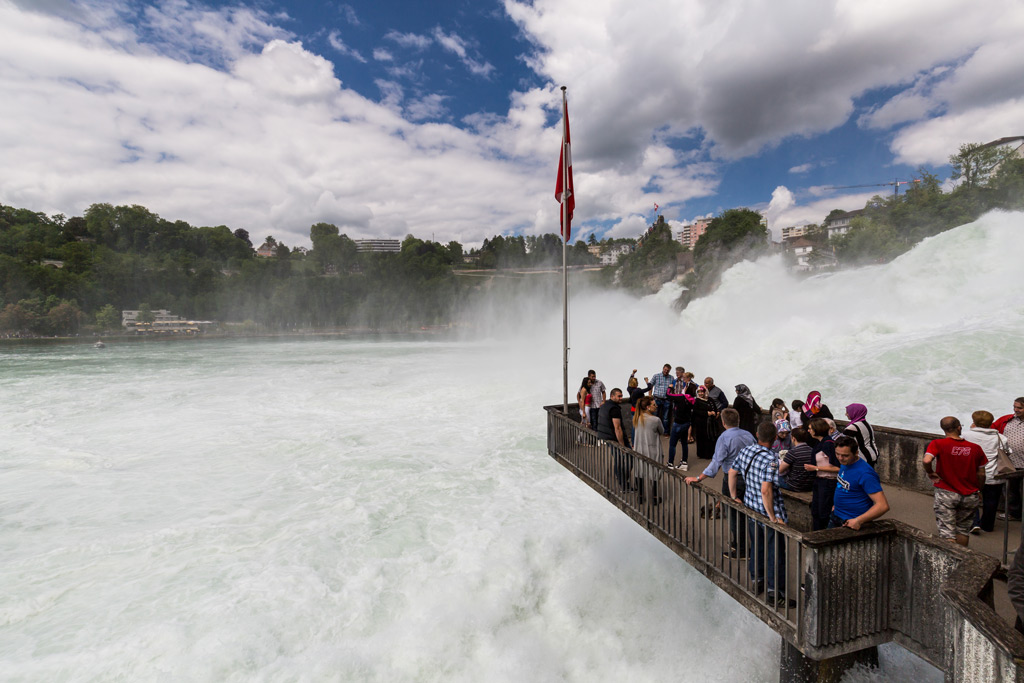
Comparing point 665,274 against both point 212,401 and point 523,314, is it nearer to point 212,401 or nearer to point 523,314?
point 523,314

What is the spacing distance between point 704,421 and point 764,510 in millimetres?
4303

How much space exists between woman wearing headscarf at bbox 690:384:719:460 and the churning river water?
2438 mm

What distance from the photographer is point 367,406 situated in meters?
26.7

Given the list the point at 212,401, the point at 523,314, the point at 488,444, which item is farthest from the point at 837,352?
the point at 523,314

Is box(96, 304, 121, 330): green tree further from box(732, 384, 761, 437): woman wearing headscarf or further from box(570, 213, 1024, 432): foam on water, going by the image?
box(732, 384, 761, 437): woman wearing headscarf

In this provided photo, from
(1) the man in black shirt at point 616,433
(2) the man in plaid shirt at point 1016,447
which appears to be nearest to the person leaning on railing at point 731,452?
(1) the man in black shirt at point 616,433

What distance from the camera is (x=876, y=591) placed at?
14.1 feet

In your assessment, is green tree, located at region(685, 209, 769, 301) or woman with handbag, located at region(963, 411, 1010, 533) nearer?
woman with handbag, located at region(963, 411, 1010, 533)

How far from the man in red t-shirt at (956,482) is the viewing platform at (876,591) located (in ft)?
1.38

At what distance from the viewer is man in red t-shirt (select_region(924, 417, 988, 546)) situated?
4.94 m

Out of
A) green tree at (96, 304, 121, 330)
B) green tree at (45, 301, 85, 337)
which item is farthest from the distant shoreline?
green tree at (96, 304, 121, 330)

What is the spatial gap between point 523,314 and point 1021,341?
267 ft

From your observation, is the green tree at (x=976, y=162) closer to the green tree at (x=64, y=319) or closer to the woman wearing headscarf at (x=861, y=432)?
the woman wearing headscarf at (x=861, y=432)

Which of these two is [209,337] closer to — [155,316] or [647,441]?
[155,316]
